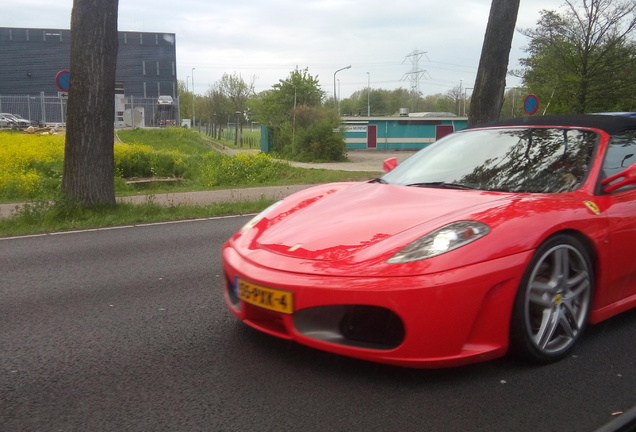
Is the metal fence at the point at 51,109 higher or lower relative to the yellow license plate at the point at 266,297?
higher

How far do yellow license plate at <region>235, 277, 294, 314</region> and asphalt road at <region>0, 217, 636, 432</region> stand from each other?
329 millimetres

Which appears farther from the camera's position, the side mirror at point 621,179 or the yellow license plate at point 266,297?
the side mirror at point 621,179

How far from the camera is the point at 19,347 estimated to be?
3.45 m

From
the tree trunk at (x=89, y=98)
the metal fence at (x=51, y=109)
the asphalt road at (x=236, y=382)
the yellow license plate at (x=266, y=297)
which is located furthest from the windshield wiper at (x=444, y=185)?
the metal fence at (x=51, y=109)

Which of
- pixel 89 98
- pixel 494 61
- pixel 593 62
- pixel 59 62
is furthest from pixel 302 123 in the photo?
pixel 59 62

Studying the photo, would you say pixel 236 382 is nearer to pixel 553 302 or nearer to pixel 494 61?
pixel 553 302

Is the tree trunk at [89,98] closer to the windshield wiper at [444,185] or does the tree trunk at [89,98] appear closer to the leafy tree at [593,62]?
the windshield wiper at [444,185]

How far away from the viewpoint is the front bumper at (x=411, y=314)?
271 centimetres

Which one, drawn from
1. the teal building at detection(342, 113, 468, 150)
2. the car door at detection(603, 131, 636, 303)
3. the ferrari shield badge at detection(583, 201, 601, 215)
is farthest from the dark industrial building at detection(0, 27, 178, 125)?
the ferrari shield badge at detection(583, 201, 601, 215)

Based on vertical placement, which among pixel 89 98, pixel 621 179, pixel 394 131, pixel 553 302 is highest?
pixel 89 98

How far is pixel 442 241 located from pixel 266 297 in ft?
2.89

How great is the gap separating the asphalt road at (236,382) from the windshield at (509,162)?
0.96 metres

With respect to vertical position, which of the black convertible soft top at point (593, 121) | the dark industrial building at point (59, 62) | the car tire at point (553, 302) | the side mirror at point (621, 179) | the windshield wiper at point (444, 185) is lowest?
the car tire at point (553, 302)

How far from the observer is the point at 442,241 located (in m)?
2.91
